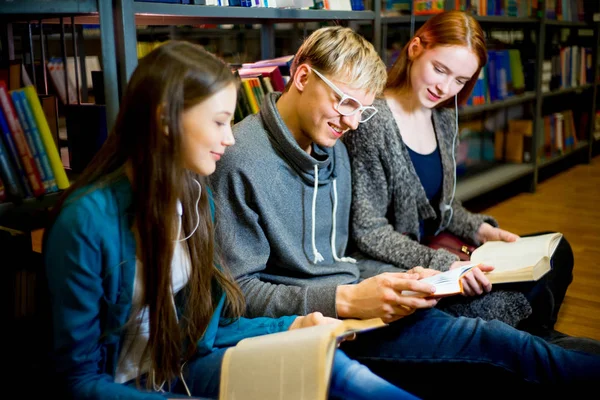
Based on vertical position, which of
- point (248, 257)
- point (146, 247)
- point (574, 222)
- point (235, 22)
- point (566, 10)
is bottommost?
point (574, 222)

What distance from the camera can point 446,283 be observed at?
129 cm

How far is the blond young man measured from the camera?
126cm

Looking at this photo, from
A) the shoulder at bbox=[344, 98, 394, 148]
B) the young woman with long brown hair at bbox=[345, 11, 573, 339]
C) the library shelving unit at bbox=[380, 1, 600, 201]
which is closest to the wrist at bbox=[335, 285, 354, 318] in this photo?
the young woman with long brown hair at bbox=[345, 11, 573, 339]

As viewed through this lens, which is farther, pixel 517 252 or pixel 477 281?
pixel 517 252

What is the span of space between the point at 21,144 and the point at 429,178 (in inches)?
43.3

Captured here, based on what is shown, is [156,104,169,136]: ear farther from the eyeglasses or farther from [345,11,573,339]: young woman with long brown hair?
[345,11,573,339]: young woman with long brown hair

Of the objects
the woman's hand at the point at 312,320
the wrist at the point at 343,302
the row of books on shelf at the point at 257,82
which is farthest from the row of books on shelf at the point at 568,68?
the woman's hand at the point at 312,320

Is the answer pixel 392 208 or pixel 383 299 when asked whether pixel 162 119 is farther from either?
pixel 392 208

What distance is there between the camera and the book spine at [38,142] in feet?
4.14

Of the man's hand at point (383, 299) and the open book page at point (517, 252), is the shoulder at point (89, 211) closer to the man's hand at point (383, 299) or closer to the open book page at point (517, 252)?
the man's hand at point (383, 299)

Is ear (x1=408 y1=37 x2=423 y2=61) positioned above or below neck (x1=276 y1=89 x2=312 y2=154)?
→ above

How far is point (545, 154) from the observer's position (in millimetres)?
4145

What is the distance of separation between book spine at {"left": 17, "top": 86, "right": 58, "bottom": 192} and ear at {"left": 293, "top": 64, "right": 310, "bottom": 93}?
0.55 metres

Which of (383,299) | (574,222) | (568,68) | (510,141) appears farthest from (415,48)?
(568,68)
